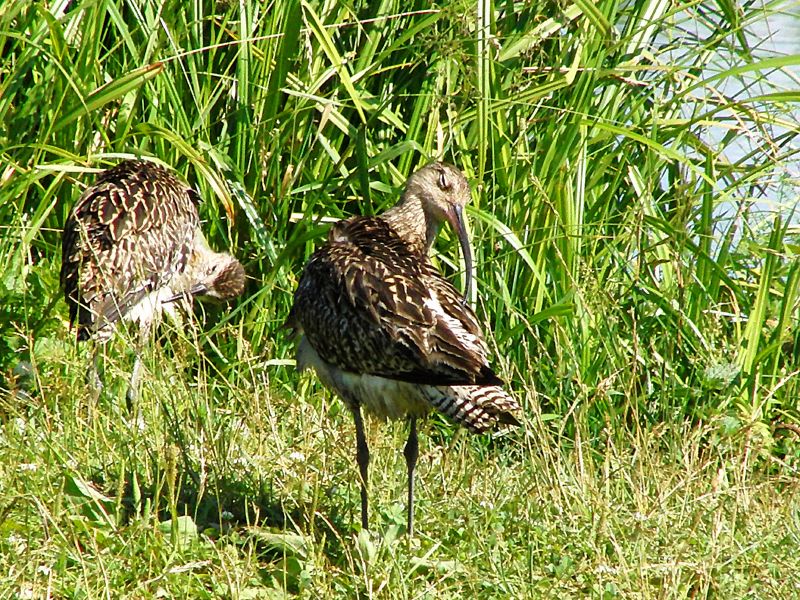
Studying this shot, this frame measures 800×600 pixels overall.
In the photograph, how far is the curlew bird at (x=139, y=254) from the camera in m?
6.74

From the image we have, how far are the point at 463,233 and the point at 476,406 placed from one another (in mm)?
1713

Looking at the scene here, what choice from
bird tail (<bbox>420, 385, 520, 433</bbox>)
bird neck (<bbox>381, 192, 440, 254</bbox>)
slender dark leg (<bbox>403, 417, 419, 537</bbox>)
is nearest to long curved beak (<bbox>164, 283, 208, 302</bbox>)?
bird neck (<bbox>381, 192, 440, 254</bbox>)

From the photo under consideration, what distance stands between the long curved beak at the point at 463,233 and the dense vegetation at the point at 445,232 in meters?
0.25

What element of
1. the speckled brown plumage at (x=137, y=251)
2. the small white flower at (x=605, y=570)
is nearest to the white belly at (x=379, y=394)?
the small white flower at (x=605, y=570)

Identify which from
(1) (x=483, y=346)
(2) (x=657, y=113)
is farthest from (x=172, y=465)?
(2) (x=657, y=113)

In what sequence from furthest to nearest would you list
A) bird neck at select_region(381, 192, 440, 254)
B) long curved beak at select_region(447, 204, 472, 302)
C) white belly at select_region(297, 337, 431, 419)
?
1. bird neck at select_region(381, 192, 440, 254)
2. long curved beak at select_region(447, 204, 472, 302)
3. white belly at select_region(297, 337, 431, 419)

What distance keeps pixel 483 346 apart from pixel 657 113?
255 cm

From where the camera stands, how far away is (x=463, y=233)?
6293 mm

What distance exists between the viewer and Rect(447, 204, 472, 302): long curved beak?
615cm

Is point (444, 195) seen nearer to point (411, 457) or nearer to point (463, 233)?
point (463, 233)

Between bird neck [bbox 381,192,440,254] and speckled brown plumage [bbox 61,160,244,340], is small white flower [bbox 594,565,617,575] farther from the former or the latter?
speckled brown plumage [bbox 61,160,244,340]

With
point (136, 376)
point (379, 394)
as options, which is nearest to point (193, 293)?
point (136, 376)

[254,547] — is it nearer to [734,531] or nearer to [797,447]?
[734,531]

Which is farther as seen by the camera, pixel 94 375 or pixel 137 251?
pixel 137 251
